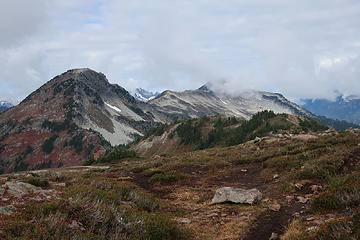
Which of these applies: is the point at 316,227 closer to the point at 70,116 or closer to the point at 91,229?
the point at 91,229

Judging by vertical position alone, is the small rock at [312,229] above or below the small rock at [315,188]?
below

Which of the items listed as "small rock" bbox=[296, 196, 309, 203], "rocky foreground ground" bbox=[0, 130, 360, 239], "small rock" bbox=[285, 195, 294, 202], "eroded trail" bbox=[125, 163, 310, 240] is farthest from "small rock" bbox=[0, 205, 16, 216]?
"small rock" bbox=[296, 196, 309, 203]

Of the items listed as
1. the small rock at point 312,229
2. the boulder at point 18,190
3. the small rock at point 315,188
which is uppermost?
the boulder at point 18,190

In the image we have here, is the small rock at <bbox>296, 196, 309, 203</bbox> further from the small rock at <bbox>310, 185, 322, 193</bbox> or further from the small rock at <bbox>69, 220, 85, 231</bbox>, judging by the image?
the small rock at <bbox>69, 220, 85, 231</bbox>

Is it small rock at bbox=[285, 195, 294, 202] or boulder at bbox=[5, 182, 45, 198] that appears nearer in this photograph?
boulder at bbox=[5, 182, 45, 198]

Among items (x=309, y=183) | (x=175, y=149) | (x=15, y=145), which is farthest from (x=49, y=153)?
(x=309, y=183)

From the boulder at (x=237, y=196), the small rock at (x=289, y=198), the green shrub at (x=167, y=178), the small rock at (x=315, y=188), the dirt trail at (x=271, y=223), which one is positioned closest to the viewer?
the dirt trail at (x=271, y=223)

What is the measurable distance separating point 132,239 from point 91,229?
1.11m

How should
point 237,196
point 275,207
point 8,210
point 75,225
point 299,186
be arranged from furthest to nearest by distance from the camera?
point 299,186, point 237,196, point 275,207, point 8,210, point 75,225

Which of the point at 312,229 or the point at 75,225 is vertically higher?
the point at 75,225

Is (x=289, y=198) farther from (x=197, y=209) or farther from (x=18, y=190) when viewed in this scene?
(x=18, y=190)

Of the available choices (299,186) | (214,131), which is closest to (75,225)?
(299,186)

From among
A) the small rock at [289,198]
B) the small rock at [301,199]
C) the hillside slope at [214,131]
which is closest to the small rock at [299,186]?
the small rock at [289,198]

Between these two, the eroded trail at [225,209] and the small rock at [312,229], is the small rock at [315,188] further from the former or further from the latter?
the small rock at [312,229]
